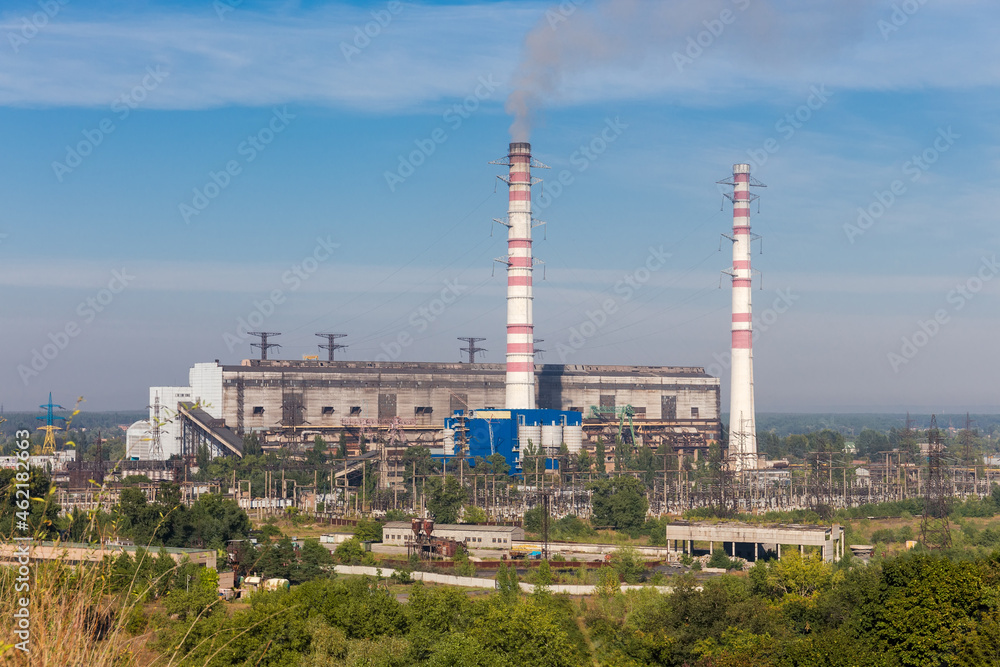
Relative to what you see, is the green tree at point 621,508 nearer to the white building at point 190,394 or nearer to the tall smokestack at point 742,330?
the tall smokestack at point 742,330

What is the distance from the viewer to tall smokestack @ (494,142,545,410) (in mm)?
75188

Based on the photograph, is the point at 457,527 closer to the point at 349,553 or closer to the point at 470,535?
the point at 470,535

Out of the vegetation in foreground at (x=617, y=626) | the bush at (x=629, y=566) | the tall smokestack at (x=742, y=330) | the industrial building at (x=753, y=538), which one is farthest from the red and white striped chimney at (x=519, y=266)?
the vegetation in foreground at (x=617, y=626)

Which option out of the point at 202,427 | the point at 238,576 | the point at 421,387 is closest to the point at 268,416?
the point at 202,427

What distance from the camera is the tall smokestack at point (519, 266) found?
75.2m

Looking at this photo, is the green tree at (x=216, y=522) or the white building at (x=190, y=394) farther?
the white building at (x=190, y=394)

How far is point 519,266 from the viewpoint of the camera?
75500 mm

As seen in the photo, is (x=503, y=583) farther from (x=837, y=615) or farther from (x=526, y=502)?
(x=526, y=502)

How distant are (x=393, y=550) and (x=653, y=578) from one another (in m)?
14.1

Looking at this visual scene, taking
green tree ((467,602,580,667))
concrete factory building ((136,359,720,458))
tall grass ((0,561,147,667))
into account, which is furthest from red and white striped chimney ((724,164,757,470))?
tall grass ((0,561,147,667))

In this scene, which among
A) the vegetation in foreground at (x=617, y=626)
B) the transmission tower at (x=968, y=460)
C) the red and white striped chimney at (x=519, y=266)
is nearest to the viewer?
the vegetation in foreground at (x=617, y=626)

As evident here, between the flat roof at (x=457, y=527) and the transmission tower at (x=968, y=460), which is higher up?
the transmission tower at (x=968, y=460)

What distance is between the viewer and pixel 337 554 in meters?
43.0

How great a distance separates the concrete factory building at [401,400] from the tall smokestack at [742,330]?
9.46m
